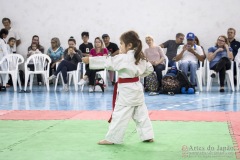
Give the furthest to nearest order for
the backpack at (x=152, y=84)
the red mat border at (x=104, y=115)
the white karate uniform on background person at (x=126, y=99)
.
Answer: the backpack at (x=152, y=84), the red mat border at (x=104, y=115), the white karate uniform on background person at (x=126, y=99)

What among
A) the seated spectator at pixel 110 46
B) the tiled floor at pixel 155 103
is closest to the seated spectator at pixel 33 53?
the seated spectator at pixel 110 46

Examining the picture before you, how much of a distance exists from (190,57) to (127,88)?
265 inches

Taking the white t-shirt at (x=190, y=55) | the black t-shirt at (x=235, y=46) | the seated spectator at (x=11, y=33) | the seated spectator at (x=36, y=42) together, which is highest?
the seated spectator at (x=11, y=33)

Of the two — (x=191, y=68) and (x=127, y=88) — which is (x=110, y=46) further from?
(x=127, y=88)

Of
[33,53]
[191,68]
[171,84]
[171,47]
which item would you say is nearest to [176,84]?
[171,84]

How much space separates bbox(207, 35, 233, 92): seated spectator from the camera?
10.6m

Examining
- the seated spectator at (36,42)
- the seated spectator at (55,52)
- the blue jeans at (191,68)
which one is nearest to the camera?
the blue jeans at (191,68)

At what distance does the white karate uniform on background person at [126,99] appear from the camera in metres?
4.47

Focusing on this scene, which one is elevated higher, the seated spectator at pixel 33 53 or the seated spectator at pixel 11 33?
the seated spectator at pixel 11 33

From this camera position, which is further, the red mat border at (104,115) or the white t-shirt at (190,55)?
the white t-shirt at (190,55)

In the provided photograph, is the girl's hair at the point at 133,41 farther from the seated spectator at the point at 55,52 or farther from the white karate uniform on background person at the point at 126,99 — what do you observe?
the seated spectator at the point at 55,52

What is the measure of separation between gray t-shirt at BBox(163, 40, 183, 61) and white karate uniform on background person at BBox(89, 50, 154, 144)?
7.80 metres

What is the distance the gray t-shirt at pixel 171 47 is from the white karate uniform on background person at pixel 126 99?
7.80m

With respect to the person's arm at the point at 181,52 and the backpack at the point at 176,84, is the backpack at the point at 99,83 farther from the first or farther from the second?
the person's arm at the point at 181,52
